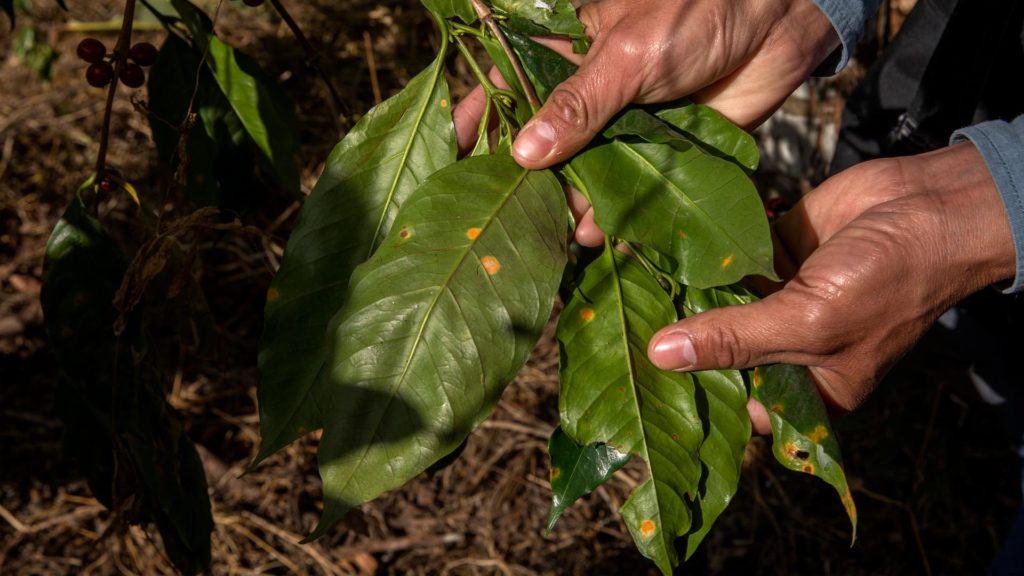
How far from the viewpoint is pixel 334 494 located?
104 centimetres

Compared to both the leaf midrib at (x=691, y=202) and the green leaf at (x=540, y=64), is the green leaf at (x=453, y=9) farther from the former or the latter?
the leaf midrib at (x=691, y=202)

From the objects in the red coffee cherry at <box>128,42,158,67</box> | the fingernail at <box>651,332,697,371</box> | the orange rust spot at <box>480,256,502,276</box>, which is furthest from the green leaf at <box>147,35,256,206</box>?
the fingernail at <box>651,332,697,371</box>

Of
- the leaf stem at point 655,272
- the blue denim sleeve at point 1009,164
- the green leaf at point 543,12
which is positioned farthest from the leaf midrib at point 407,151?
the blue denim sleeve at point 1009,164

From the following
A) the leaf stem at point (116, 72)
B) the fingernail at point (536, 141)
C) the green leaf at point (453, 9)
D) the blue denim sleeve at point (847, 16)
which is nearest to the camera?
the fingernail at point (536, 141)

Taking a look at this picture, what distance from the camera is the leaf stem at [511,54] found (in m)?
1.24

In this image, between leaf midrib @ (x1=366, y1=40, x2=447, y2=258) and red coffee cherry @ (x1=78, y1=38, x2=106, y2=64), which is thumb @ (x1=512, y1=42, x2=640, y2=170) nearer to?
leaf midrib @ (x1=366, y1=40, x2=447, y2=258)

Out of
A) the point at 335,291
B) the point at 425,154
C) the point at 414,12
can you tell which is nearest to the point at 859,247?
the point at 425,154

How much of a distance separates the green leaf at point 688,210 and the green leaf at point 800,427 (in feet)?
0.79

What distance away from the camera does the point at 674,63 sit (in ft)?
4.62

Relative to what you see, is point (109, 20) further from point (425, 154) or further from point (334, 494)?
point (334, 494)

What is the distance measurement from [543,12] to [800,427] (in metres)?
0.68

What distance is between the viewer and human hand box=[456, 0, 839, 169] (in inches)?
47.0

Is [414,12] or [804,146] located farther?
[414,12]

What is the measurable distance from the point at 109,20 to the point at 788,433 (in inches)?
124
